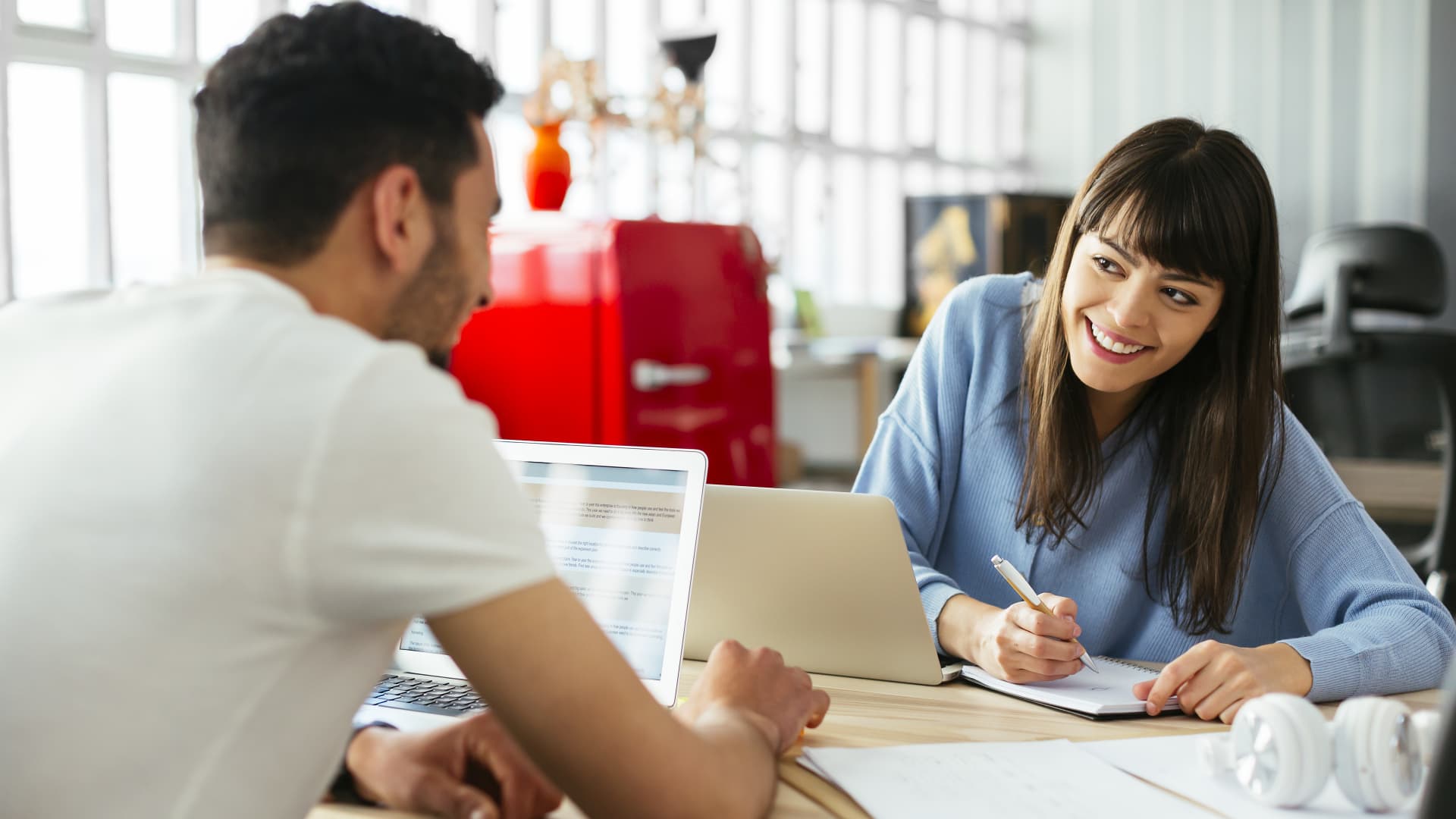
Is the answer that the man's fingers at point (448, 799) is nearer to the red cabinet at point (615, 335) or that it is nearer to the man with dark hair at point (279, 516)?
the man with dark hair at point (279, 516)

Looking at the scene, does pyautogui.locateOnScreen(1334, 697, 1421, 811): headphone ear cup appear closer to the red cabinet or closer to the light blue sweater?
the light blue sweater

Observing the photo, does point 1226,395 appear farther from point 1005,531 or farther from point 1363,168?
point 1363,168

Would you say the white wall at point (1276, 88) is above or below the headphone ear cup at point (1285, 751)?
above

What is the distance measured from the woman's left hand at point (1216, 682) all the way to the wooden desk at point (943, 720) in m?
0.02

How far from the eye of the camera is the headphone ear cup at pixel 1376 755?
91 cm

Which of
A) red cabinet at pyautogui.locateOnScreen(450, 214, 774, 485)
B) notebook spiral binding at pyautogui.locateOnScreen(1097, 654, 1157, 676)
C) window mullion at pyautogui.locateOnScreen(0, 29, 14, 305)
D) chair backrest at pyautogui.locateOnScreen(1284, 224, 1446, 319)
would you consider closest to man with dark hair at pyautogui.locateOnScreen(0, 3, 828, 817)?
notebook spiral binding at pyautogui.locateOnScreen(1097, 654, 1157, 676)

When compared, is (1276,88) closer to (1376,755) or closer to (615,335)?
(615,335)

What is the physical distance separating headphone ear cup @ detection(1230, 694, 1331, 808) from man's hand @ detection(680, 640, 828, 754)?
1.12 ft

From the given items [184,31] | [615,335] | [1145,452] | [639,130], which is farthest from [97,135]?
[1145,452]

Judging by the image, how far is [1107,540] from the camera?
1.62m

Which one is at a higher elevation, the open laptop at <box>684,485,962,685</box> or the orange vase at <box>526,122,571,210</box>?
the orange vase at <box>526,122,571,210</box>

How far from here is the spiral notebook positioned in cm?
121

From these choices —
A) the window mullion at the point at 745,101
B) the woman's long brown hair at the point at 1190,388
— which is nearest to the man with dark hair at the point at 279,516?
the woman's long brown hair at the point at 1190,388

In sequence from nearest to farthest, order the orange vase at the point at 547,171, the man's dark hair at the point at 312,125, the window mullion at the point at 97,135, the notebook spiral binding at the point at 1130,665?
the man's dark hair at the point at 312,125
the notebook spiral binding at the point at 1130,665
the window mullion at the point at 97,135
the orange vase at the point at 547,171
